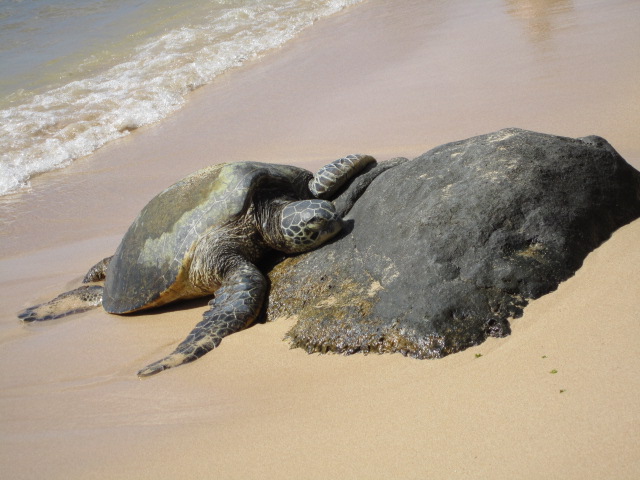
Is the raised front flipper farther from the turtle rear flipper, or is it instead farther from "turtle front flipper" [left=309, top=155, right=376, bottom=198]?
"turtle front flipper" [left=309, top=155, right=376, bottom=198]

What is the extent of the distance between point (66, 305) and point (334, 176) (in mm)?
2536

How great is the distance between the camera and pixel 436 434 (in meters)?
2.69

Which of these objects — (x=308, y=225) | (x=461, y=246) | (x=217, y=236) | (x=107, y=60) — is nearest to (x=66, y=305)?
(x=217, y=236)

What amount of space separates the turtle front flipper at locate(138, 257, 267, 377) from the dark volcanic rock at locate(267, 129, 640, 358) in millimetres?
156

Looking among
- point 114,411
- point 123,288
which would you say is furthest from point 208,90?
point 114,411

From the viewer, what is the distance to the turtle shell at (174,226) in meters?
4.75

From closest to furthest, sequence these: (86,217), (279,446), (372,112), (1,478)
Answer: (279,446) < (1,478) < (86,217) < (372,112)

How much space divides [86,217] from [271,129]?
8.70 ft

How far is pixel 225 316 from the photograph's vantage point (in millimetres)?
4168

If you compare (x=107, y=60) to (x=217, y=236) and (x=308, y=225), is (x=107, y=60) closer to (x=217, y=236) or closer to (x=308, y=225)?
(x=217, y=236)

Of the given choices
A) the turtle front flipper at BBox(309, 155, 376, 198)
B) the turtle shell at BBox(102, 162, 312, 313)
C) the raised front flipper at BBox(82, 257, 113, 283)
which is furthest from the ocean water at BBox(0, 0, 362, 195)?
the turtle front flipper at BBox(309, 155, 376, 198)

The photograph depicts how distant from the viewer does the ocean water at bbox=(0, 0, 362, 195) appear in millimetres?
10039

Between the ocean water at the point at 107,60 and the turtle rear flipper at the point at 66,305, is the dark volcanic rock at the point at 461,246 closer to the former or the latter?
the turtle rear flipper at the point at 66,305

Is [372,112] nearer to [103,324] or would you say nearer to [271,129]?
[271,129]
